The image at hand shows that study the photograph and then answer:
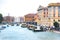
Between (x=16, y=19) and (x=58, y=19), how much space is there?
119 metres

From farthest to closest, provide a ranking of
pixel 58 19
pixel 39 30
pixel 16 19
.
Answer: pixel 16 19, pixel 58 19, pixel 39 30

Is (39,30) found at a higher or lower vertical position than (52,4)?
lower

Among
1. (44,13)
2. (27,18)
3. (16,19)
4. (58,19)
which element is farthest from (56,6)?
(16,19)

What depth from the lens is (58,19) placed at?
75.3m

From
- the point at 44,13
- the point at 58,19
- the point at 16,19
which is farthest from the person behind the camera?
the point at 16,19

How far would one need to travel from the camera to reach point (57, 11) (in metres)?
78.8

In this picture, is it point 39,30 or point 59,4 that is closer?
point 39,30

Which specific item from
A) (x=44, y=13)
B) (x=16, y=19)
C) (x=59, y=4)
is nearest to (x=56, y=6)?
(x=59, y=4)

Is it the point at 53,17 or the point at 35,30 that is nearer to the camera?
the point at 35,30

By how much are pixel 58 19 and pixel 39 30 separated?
17.8 meters

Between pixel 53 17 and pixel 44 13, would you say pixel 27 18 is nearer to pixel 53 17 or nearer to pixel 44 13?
pixel 44 13

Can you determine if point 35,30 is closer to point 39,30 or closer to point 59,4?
point 39,30

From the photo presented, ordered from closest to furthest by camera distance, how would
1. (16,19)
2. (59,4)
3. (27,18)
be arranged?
1. (59,4)
2. (27,18)
3. (16,19)

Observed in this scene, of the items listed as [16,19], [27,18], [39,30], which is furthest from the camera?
[16,19]
